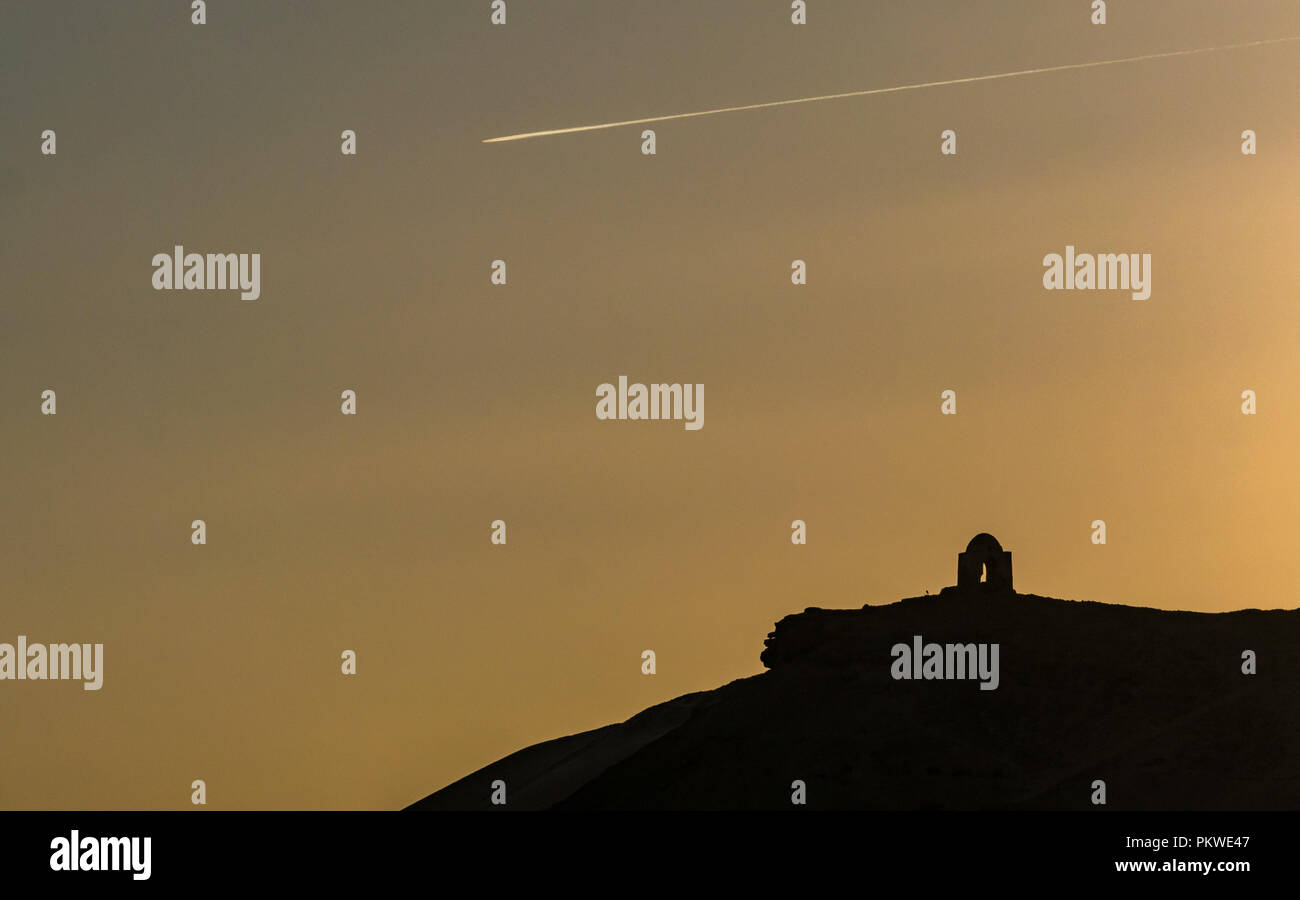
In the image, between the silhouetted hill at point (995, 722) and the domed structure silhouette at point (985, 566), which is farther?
the domed structure silhouette at point (985, 566)

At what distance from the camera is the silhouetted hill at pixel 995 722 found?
323 ft

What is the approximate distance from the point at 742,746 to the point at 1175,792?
881 inches

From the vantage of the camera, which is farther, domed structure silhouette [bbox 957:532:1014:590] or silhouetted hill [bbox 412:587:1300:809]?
domed structure silhouette [bbox 957:532:1014:590]

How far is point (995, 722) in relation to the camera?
10606 cm

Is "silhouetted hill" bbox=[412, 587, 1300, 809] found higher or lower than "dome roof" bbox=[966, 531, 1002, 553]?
lower

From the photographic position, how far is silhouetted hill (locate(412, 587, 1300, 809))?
323ft

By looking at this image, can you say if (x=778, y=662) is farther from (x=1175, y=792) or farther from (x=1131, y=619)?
(x=1175, y=792)

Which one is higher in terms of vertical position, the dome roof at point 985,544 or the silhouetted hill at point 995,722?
the dome roof at point 985,544
